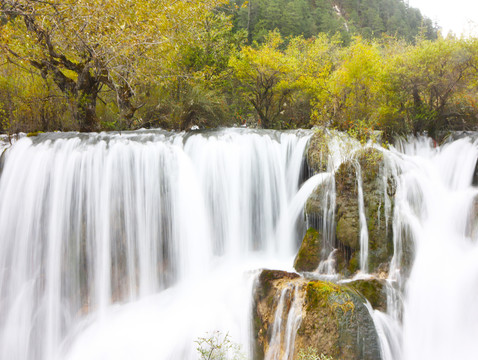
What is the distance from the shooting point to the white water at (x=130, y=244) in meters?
6.08

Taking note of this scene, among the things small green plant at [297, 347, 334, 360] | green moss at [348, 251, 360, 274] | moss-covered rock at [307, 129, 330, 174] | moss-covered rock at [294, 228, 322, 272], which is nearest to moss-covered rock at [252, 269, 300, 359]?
small green plant at [297, 347, 334, 360]

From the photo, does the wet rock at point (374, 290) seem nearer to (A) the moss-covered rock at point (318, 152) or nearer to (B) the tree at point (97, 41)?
(A) the moss-covered rock at point (318, 152)

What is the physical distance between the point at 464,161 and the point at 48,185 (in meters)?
12.2

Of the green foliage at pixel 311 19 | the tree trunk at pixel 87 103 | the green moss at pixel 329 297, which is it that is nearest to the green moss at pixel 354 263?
the green moss at pixel 329 297

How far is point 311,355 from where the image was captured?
4.39 metres

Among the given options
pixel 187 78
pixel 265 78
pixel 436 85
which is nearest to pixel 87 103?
pixel 187 78

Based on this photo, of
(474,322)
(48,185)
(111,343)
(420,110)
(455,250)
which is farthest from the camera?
(420,110)

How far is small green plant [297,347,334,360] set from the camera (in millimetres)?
4319

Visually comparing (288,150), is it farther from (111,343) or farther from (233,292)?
(111,343)

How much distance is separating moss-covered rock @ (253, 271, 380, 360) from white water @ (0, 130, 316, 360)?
1.32 metres

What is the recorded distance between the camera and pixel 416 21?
57.2 metres

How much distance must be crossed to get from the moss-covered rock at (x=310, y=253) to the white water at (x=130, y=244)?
2.04 ft

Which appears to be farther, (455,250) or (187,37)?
(187,37)

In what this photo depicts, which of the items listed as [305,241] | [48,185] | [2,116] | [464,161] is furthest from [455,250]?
[2,116]
